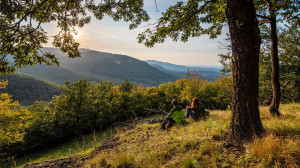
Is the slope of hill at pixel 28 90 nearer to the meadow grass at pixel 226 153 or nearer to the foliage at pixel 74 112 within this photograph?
the foliage at pixel 74 112

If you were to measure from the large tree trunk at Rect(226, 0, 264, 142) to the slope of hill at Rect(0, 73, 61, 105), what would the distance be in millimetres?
179060

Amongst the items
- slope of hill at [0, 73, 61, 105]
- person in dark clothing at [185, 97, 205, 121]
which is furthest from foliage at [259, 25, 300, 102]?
slope of hill at [0, 73, 61, 105]

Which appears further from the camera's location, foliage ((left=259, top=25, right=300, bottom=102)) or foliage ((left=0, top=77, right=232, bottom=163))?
foliage ((left=0, top=77, right=232, bottom=163))

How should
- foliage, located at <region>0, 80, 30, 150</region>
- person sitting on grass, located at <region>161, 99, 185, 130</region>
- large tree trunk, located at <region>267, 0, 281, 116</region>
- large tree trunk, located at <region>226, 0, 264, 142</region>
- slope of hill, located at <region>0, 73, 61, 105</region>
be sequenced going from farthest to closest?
slope of hill, located at <region>0, 73, 61, 105</region> < foliage, located at <region>0, 80, 30, 150</region> < person sitting on grass, located at <region>161, 99, 185, 130</region> < large tree trunk, located at <region>267, 0, 281, 116</region> < large tree trunk, located at <region>226, 0, 264, 142</region>

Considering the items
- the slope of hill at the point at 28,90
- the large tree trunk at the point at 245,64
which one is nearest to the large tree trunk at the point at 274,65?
the large tree trunk at the point at 245,64

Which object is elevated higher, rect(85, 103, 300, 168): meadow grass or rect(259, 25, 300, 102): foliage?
rect(259, 25, 300, 102): foliage

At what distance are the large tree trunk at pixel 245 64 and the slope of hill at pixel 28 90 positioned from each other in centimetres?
17906

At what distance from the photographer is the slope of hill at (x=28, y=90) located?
459ft

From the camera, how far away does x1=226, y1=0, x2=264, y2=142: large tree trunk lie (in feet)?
11.1

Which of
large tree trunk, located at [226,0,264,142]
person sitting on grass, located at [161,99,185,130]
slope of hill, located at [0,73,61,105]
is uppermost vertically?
large tree trunk, located at [226,0,264,142]

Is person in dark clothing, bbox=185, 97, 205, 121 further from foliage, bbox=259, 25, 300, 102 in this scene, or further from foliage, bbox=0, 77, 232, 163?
foliage, bbox=0, 77, 232, 163

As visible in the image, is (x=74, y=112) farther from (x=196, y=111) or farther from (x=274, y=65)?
(x=274, y=65)

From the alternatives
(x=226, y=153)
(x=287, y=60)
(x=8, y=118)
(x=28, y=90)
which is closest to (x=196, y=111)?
(x=226, y=153)

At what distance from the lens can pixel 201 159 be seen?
334 centimetres
